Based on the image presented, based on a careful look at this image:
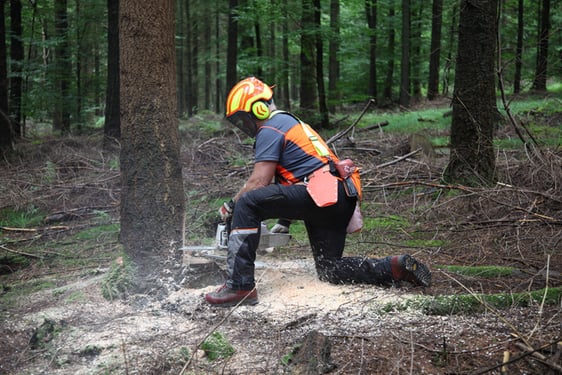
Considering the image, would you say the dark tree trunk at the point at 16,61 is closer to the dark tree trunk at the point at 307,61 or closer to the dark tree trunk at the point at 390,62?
the dark tree trunk at the point at 307,61

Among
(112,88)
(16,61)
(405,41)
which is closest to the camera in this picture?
(112,88)

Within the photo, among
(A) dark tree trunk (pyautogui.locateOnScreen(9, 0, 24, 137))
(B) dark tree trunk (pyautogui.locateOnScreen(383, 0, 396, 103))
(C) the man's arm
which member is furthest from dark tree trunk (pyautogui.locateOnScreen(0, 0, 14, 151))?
(B) dark tree trunk (pyautogui.locateOnScreen(383, 0, 396, 103))

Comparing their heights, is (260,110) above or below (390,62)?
below

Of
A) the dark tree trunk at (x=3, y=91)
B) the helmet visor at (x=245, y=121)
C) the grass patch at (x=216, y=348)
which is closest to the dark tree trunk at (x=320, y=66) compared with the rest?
the dark tree trunk at (x=3, y=91)

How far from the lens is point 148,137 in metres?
4.26

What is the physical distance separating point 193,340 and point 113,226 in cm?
383

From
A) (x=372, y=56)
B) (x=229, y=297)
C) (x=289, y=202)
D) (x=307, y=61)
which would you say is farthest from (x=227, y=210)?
(x=372, y=56)

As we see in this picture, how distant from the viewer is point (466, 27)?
22.1ft

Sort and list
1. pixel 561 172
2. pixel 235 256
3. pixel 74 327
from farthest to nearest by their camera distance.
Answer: pixel 561 172, pixel 235 256, pixel 74 327

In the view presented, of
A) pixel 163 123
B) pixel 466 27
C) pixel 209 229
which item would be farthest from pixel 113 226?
pixel 466 27

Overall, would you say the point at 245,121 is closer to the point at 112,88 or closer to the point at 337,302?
the point at 337,302

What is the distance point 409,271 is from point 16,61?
13.1 metres

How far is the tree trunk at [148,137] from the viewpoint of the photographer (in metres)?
4.20

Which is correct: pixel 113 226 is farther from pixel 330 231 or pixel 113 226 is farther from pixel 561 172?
pixel 561 172
